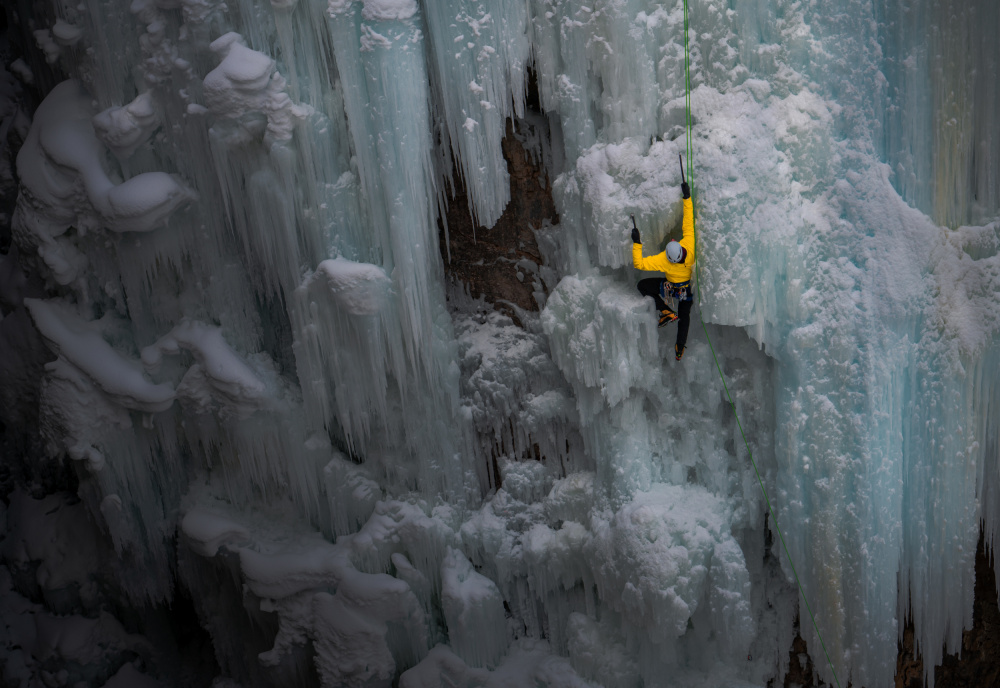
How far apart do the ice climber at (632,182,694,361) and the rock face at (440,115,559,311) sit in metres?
0.94

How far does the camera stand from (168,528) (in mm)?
7633

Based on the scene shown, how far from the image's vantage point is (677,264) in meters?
5.57

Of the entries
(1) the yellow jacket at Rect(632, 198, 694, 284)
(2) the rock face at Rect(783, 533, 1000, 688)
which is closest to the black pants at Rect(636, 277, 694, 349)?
(1) the yellow jacket at Rect(632, 198, 694, 284)

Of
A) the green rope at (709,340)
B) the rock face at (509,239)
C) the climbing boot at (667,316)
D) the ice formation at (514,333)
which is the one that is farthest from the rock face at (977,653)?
the rock face at (509,239)

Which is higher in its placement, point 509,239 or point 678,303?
point 509,239

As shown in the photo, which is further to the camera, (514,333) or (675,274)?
(514,333)

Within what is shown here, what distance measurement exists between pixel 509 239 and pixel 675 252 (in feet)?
4.95

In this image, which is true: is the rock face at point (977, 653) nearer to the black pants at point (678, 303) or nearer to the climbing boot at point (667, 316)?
the black pants at point (678, 303)

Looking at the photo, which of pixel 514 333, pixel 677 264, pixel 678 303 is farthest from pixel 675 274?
pixel 514 333

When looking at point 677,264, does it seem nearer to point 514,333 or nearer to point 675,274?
point 675,274

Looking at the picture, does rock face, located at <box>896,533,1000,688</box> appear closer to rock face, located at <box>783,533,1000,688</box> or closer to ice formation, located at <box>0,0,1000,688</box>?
rock face, located at <box>783,533,1000,688</box>

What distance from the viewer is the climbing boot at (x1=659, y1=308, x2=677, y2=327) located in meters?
5.81

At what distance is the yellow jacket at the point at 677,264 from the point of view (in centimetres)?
553

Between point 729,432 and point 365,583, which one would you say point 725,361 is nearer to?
point 729,432
